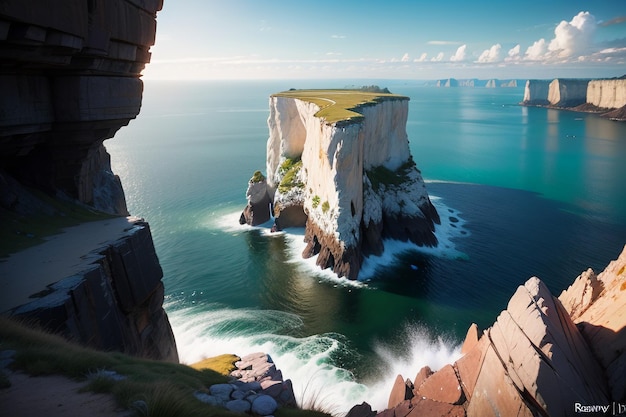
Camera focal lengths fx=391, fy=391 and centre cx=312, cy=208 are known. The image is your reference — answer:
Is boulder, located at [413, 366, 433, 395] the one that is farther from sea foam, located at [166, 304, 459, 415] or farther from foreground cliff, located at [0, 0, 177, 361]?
foreground cliff, located at [0, 0, 177, 361]

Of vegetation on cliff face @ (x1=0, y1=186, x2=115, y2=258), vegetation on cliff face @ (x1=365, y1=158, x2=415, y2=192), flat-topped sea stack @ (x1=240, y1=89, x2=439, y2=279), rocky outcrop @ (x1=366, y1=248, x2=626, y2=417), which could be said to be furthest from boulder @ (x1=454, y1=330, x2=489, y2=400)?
vegetation on cliff face @ (x1=365, y1=158, x2=415, y2=192)

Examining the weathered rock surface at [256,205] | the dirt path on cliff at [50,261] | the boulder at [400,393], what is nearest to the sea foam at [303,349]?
the boulder at [400,393]

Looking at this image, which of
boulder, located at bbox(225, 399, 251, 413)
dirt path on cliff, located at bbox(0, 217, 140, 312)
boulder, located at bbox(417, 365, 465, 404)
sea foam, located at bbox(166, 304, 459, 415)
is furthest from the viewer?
sea foam, located at bbox(166, 304, 459, 415)

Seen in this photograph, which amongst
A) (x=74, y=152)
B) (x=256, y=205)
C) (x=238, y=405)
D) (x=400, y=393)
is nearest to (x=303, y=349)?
(x=400, y=393)

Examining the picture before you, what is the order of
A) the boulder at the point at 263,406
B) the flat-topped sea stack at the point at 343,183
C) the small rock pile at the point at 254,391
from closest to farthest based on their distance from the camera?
the small rock pile at the point at 254,391 < the boulder at the point at 263,406 < the flat-topped sea stack at the point at 343,183

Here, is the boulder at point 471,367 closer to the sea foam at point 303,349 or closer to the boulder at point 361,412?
the boulder at point 361,412

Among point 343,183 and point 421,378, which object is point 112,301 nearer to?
point 421,378
